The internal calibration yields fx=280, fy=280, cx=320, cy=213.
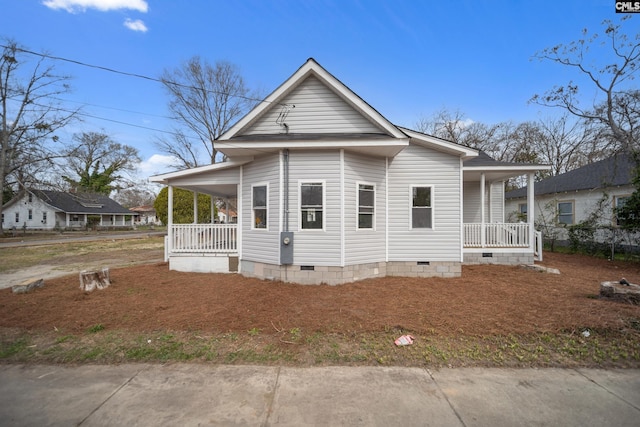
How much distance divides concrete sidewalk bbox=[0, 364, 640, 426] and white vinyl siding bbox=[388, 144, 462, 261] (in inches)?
196

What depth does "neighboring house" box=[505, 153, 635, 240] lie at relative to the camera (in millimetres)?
13884

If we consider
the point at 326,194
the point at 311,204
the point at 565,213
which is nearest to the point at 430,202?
the point at 326,194

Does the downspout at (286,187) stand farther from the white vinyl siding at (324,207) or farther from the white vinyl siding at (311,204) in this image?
the white vinyl siding at (311,204)

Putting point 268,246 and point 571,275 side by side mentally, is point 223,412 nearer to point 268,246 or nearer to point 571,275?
point 268,246

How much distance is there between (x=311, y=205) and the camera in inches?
296

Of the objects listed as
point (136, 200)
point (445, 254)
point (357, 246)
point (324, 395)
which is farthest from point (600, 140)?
point (136, 200)

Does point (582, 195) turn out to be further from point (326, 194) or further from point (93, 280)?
point (93, 280)

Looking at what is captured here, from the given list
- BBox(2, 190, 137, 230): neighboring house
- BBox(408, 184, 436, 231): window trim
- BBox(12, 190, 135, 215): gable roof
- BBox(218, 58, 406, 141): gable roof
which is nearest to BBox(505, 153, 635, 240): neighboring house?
BBox(408, 184, 436, 231): window trim

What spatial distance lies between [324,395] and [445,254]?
661 centimetres

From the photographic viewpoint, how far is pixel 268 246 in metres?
7.81

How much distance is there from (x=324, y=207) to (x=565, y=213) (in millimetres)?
16831

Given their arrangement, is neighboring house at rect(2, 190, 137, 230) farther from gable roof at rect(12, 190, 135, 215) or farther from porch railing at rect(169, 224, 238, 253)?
porch railing at rect(169, 224, 238, 253)

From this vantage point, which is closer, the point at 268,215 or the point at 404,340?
the point at 404,340

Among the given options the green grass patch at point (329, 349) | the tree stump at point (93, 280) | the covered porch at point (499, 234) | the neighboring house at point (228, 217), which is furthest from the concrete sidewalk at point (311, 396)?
the neighboring house at point (228, 217)
